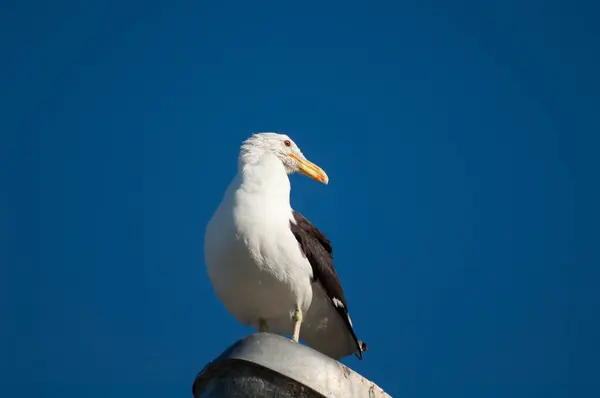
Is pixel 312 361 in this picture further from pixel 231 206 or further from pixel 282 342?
pixel 231 206

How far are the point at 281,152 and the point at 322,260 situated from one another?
1.59m

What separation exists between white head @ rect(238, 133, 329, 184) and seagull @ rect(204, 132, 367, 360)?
0.01 meters

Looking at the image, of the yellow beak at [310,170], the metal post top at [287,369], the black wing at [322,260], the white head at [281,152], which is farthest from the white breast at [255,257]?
the metal post top at [287,369]

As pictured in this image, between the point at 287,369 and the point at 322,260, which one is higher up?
the point at 322,260

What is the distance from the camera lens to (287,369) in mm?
7242

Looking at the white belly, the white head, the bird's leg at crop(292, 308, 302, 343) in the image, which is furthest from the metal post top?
the white head

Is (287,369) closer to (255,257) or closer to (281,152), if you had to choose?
(255,257)

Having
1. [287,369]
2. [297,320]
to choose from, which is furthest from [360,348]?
A: [287,369]

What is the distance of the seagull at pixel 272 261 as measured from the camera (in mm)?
10219

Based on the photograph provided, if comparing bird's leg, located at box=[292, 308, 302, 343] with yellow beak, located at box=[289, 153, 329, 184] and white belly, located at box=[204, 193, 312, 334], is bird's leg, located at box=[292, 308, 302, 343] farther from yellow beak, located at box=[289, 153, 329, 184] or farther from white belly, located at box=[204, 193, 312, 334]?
yellow beak, located at box=[289, 153, 329, 184]

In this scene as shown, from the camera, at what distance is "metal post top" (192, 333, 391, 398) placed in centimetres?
720

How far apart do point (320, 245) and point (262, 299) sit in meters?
1.23

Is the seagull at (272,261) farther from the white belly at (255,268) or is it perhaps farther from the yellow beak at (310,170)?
the yellow beak at (310,170)

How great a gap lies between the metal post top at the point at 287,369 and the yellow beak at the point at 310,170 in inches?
186
